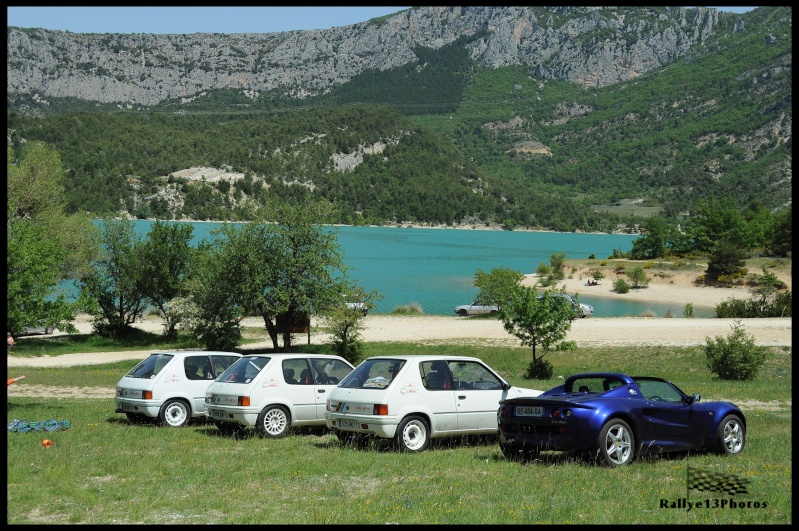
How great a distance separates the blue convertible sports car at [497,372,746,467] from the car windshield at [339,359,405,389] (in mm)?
1950

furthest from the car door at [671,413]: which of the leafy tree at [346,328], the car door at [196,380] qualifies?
the leafy tree at [346,328]

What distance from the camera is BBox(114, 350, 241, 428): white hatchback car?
620 inches

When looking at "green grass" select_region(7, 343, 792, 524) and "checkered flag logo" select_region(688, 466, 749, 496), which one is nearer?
"green grass" select_region(7, 343, 792, 524)

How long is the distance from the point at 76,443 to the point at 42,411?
534 centimetres

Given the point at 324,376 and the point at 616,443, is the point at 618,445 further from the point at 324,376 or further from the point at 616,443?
the point at 324,376

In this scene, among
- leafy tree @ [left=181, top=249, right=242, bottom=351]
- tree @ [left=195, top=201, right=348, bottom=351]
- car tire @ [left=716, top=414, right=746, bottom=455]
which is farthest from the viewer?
leafy tree @ [left=181, top=249, right=242, bottom=351]

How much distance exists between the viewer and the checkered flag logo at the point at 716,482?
8.84m

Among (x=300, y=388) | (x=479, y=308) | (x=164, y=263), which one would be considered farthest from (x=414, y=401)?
(x=479, y=308)

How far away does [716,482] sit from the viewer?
29.9ft

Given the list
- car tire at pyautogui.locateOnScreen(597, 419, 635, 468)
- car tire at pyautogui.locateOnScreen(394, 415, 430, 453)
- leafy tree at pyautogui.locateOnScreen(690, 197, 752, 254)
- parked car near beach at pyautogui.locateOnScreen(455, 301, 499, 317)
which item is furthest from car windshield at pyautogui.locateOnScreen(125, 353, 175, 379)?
leafy tree at pyautogui.locateOnScreen(690, 197, 752, 254)

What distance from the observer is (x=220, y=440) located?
45.4ft

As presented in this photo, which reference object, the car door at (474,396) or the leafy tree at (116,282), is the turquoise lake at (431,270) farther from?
the car door at (474,396)

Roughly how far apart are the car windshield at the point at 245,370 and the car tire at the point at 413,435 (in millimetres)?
3272

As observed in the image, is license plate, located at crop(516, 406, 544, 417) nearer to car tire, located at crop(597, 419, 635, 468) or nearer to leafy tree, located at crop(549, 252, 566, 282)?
car tire, located at crop(597, 419, 635, 468)
